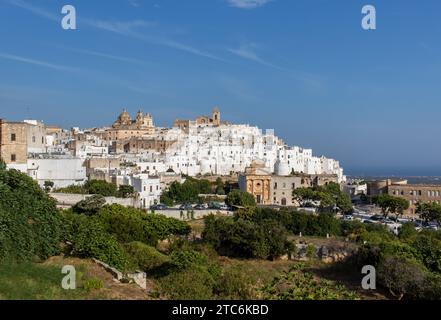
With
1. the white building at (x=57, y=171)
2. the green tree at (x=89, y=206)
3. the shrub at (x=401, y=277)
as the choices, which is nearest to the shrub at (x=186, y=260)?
the shrub at (x=401, y=277)

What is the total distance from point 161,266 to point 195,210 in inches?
770

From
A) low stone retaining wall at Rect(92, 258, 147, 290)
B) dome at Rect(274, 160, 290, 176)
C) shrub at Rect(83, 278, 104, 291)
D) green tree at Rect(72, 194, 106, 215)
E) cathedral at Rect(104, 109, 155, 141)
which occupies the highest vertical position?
cathedral at Rect(104, 109, 155, 141)

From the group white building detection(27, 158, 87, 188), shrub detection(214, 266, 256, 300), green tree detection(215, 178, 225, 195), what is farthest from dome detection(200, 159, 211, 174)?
shrub detection(214, 266, 256, 300)

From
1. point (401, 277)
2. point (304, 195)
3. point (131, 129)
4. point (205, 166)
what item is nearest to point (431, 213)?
point (304, 195)

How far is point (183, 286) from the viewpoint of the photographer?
596 inches

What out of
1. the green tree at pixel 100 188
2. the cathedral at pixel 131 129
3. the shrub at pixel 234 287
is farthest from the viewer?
the cathedral at pixel 131 129

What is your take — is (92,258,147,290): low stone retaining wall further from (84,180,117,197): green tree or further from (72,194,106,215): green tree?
(84,180,117,197): green tree

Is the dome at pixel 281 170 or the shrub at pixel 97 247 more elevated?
the dome at pixel 281 170

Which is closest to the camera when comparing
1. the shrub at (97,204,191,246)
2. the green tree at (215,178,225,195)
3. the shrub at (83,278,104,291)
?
the shrub at (83,278,104,291)

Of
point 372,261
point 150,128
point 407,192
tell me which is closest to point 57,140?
point 150,128

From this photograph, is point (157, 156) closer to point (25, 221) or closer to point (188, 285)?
point (25, 221)
